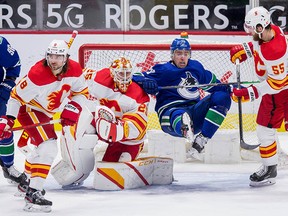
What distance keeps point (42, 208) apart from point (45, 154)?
26cm

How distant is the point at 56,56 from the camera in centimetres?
528

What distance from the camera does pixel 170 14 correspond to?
26.9 feet

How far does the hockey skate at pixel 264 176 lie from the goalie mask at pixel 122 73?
833mm

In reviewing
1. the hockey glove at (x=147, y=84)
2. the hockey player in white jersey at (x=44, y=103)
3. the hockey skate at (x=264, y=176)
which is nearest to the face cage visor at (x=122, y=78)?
the hockey glove at (x=147, y=84)

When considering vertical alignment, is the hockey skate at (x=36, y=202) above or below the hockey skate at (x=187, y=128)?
below

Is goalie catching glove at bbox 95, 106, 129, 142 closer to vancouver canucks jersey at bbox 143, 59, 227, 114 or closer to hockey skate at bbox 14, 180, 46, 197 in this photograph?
hockey skate at bbox 14, 180, 46, 197

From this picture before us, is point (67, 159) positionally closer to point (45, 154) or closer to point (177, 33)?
point (45, 154)

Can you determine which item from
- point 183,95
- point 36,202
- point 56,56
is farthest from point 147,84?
point 36,202

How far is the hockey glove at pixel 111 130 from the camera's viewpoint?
554 centimetres

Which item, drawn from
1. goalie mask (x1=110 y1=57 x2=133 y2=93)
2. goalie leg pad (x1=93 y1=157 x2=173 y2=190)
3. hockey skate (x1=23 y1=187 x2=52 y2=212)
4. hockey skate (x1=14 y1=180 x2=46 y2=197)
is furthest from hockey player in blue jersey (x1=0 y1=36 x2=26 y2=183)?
hockey skate (x1=23 y1=187 x2=52 y2=212)

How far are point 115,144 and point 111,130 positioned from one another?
0.32 metres

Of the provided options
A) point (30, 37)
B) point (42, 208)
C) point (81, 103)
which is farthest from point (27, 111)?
point (30, 37)

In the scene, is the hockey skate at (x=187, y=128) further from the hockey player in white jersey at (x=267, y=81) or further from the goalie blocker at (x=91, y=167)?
the hockey player in white jersey at (x=267, y=81)

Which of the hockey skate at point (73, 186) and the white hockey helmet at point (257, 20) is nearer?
the white hockey helmet at point (257, 20)
